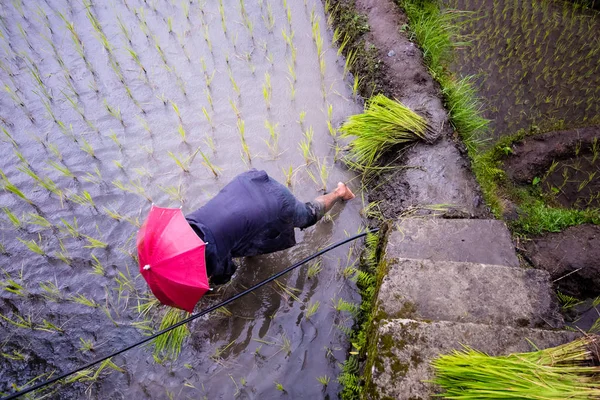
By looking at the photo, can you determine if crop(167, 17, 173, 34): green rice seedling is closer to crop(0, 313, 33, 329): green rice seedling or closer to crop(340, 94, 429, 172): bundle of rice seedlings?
crop(340, 94, 429, 172): bundle of rice seedlings

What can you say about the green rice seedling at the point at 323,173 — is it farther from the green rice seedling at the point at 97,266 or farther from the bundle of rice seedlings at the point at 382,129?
the green rice seedling at the point at 97,266

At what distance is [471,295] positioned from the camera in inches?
65.4

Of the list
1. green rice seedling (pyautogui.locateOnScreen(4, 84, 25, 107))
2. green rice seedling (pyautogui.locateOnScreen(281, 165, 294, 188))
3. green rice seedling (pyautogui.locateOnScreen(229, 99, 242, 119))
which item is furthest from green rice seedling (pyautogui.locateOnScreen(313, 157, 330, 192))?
green rice seedling (pyautogui.locateOnScreen(4, 84, 25, 107))

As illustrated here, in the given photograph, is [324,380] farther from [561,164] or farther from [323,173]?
[561,164]

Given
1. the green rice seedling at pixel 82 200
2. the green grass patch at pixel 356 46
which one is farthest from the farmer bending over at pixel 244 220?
the green grass patch at pixel 356 46

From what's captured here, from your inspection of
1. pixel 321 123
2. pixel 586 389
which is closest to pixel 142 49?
pixel 321 123

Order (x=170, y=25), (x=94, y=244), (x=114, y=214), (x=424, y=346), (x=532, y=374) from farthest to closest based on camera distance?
(x=170, y=25), (x=114, y=214), (x=94, y=244), (x=424, y=346), (x=532, y=374)

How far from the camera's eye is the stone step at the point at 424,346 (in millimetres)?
1380

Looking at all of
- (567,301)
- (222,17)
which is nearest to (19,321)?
(222,17)

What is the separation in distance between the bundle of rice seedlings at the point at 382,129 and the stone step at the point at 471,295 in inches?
39.9

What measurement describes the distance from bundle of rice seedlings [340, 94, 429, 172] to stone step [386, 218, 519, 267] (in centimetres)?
66

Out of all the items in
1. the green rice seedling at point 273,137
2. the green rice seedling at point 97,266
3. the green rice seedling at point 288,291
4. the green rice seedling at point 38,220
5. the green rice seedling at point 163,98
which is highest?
the green rice seedling at point 163,98

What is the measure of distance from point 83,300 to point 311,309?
139cm

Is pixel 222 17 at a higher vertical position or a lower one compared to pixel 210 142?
higher
